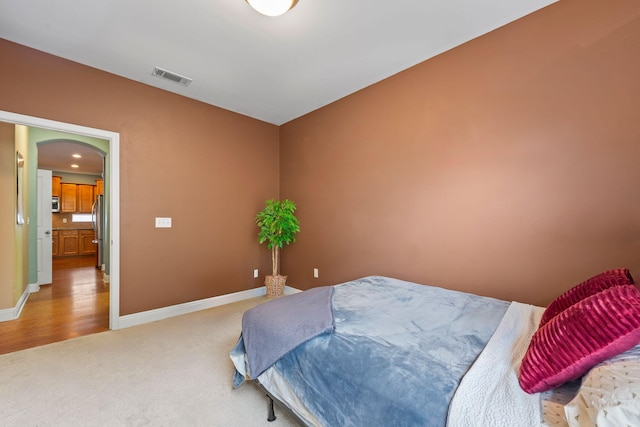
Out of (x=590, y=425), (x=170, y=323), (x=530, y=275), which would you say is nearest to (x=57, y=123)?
(x=170, y=323)

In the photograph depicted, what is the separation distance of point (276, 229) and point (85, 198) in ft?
27.2

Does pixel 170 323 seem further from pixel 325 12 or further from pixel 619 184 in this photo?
pixel 619 184

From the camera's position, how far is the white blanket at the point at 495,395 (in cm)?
85

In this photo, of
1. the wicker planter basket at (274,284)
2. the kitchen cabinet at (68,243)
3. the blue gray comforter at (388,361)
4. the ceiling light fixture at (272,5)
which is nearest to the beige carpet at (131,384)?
the blue gray comforter at (388,361)

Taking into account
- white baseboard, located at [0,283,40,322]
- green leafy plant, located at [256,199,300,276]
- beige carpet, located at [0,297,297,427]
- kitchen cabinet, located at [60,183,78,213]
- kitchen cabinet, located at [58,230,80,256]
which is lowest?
beige carpet, located at [0,297,297,427]

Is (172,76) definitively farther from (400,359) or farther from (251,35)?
(400,359)

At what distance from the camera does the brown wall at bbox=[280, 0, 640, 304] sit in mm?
1881

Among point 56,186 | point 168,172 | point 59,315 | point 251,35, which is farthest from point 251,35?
point 56,186

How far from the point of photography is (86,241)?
850 cm

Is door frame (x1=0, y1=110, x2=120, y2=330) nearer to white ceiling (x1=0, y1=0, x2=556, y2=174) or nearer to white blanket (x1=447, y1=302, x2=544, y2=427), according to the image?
white ceiling (x1=0, y1=0, x2=556, y2=174)

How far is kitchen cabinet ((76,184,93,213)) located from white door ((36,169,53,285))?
434cm

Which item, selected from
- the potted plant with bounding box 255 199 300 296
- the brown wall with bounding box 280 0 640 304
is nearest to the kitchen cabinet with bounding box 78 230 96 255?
the potted plant with bounding box 255 199 300 296

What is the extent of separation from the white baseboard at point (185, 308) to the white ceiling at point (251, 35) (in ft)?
8.80

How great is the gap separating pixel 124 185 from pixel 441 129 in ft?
11.2
